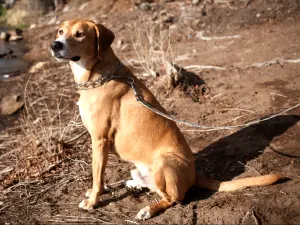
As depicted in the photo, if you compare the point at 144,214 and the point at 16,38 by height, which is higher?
the point at 144,214

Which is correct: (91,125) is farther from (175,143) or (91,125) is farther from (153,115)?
(175,143)

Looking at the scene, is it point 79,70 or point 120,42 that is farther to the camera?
point 120,42

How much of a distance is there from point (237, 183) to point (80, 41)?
7.92ft

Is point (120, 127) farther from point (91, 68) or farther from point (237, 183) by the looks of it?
point (237, 183)

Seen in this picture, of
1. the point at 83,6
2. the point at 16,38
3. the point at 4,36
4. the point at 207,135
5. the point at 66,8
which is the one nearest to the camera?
the point at 207,135

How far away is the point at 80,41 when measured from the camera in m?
4.10

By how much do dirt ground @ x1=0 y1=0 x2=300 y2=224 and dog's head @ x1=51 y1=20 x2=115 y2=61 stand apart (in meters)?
1.33

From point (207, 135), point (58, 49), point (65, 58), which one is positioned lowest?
point (207, 135)

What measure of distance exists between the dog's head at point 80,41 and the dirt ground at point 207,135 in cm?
133

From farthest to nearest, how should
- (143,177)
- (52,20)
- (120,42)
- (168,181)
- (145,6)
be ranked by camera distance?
(52,20)
(145,6)
(120,42)
(143,177)
(168,181)

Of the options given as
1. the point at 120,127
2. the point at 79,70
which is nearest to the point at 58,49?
the point at 79,70

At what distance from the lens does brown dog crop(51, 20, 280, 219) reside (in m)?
4.04

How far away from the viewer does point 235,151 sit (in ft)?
17.1

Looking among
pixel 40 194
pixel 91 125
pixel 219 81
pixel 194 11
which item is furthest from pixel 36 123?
pixel 194 11
